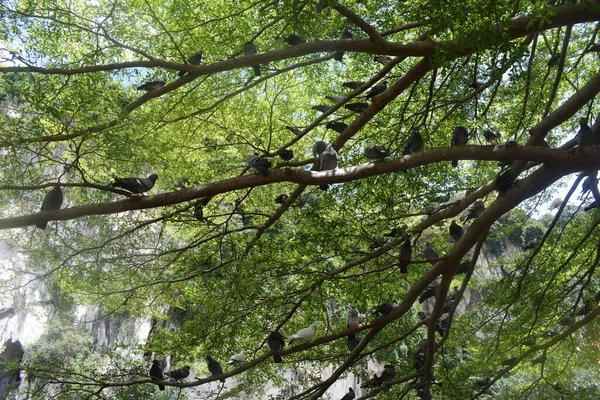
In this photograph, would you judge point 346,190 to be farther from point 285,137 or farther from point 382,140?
point 285,137

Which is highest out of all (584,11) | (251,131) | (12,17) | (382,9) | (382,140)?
(382,9)

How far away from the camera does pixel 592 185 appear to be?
12.4ft

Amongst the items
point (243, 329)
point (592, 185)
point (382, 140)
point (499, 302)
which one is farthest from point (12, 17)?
point (499, 302)

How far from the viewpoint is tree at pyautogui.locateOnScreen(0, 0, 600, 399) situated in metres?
2.84

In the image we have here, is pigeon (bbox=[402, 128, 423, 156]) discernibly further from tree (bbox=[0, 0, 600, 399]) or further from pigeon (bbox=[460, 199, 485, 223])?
pigeon (bbox=[460, 199, 485, 223])

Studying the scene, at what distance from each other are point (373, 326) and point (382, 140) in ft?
7.20

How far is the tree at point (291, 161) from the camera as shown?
2838 millimetres

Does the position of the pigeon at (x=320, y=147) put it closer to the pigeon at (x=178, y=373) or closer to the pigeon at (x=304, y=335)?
the pigeon at (x=304, y=335)

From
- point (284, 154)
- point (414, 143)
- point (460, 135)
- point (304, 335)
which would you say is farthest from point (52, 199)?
point (460, 135)

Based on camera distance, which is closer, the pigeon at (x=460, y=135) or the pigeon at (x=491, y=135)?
the pigeon at (x=460, y=135)

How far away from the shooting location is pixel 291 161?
4.32 metres

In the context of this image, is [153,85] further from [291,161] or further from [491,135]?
[491,135]

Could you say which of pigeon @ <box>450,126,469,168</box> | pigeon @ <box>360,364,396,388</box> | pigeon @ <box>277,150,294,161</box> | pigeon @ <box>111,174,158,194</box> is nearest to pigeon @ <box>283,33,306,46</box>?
pigeon @ <box>277,150,294,161</box>

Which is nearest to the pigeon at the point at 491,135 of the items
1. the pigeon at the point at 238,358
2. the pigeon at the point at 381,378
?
the pigeon at the point at 381,378
